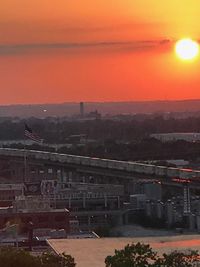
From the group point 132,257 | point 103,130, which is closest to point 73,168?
point 132,257

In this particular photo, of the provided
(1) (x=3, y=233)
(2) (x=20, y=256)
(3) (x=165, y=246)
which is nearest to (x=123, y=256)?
(2) (x=20, y=256)

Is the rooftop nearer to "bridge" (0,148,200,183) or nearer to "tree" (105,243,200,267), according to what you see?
"tree" (105,243,200,267)

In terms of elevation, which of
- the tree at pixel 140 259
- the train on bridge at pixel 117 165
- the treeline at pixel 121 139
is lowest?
the tree at pixel 140 259

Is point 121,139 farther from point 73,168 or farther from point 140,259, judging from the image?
point 140,259

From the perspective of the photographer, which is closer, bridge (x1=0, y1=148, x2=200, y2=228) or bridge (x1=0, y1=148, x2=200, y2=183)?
bridge (x1=0, y1=148, x2=200, y2=228)

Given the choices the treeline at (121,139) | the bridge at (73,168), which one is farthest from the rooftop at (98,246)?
the treeline at (121,139)

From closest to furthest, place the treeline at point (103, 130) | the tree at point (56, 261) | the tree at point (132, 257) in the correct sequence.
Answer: the tree at point (132, 257) < the tree at point (56, 261) < the treeline at point (103, 130)

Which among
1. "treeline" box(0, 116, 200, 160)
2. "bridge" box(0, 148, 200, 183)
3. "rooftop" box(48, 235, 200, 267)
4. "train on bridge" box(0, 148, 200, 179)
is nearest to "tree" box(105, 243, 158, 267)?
"rooftop" box(48, 235, 200, 267)

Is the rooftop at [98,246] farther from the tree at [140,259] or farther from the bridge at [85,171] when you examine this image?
the bridge at [85,171]

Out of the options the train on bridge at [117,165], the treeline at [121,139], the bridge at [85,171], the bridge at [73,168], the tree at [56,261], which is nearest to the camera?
the tree at [56,261]

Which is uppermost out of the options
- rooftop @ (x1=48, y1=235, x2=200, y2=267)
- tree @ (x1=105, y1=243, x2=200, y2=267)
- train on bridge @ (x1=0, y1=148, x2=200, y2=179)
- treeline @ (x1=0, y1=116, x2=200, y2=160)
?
treeline @ (x1=0, y1=116, x2=200, y2=160)

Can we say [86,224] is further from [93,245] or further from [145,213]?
[93,245]
